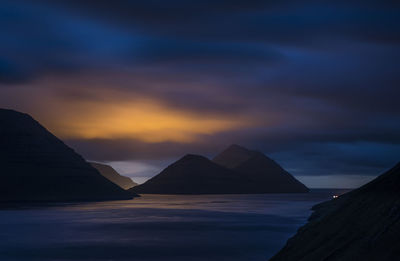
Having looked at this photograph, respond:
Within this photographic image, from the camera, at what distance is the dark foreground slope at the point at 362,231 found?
17609 mm

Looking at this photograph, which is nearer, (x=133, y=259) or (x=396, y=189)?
(x=396, y=189)

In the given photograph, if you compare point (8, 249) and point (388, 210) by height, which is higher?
point (388, 210)

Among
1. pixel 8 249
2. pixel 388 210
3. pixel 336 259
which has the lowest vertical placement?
pixel 8 249

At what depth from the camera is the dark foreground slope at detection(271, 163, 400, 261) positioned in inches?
693

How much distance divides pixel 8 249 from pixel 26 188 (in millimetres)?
163576

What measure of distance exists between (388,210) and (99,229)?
163 feet

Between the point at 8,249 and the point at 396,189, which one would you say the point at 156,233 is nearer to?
the point at 8,249

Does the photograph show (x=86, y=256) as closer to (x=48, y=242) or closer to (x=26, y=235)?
(x=48, y=242)

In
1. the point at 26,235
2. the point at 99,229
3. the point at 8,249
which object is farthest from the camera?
the point at 99,229

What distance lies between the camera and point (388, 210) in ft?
67.0

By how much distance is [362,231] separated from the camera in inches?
806

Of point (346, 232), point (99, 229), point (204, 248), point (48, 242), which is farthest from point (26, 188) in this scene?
point (346, 232)

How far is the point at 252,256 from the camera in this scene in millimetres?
37281

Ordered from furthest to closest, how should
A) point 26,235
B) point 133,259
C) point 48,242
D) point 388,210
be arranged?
point 26,235
point 48,242
point 133,259
point 388,210
